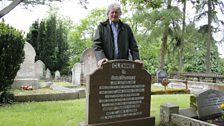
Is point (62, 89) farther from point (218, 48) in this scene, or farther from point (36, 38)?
point (36, 38)

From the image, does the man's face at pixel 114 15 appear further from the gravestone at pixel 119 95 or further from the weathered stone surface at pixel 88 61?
the weathered stone surface at pixel 88 61

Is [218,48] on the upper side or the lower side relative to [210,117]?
upper

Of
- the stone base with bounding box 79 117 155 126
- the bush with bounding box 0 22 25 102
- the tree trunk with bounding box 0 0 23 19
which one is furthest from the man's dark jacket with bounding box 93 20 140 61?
the bush with bounding box 0 22 25 102

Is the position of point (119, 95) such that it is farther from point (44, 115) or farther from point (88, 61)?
point (88, 61)

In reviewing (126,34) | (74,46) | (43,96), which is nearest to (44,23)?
(74,46)

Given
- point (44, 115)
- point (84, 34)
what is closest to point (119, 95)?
point (44, 115)

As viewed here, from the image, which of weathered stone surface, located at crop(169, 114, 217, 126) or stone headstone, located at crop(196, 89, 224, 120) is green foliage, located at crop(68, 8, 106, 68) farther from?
weathered stone surface, located at crop(169, 114, 217, 126)

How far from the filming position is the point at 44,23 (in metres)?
30.1

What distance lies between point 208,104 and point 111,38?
10.1ft

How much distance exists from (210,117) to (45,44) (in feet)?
83.4

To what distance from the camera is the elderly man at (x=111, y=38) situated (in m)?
4.57

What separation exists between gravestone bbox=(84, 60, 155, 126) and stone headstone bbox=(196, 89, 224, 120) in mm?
1554

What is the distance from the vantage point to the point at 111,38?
4.62 metres

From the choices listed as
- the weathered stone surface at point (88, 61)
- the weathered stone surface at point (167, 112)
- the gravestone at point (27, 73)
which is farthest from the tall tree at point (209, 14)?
the weathered stone surface at point (167, 112)
